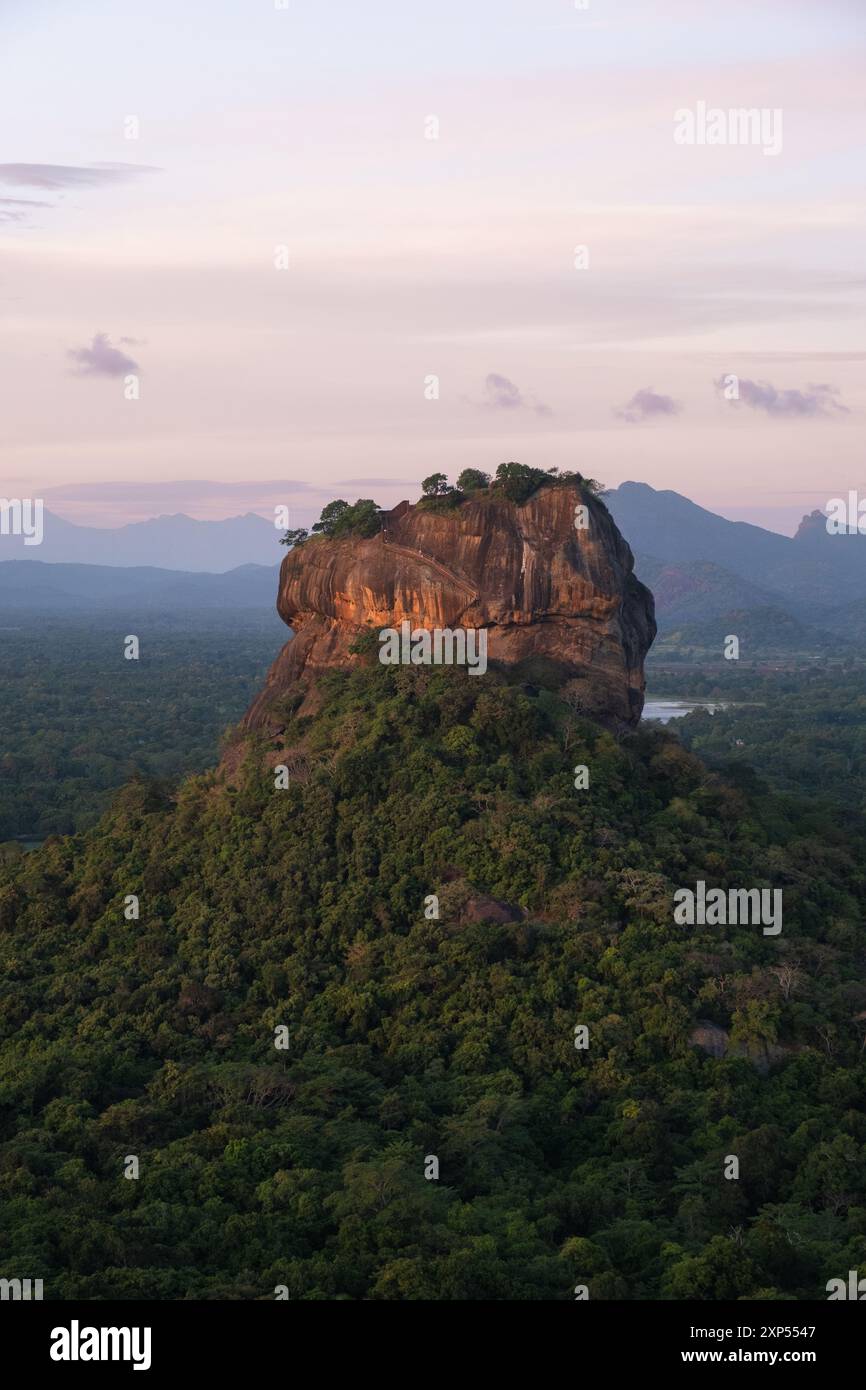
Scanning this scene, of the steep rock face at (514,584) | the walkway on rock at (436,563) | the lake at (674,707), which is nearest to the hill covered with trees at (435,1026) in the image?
the steep rock face at (514,584)

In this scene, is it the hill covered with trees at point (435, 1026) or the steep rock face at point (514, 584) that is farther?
the steep rock face at point (514, 584)

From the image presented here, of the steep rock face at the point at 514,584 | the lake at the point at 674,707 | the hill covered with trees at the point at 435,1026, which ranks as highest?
the steep rock face at the point at 514,584

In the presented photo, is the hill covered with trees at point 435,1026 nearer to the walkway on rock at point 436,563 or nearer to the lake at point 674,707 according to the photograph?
the walkway on rock at point 436,563

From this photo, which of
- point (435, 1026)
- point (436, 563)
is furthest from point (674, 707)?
point (435, 1026)

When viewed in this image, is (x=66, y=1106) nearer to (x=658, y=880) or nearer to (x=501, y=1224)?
(x=501, y=1224)

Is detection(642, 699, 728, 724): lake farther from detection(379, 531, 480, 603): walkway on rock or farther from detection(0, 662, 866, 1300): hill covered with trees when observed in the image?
detection(0, 662, 866, 1300): hill covered with trees

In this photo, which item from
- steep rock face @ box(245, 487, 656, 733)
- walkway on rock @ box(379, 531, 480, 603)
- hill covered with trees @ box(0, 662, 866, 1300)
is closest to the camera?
hill covered with trees @ box(0, 662, 866, 1300)

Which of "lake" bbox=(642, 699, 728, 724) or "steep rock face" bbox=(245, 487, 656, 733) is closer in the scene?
"steep rock face" bbox=(245, 487, 656, 733)

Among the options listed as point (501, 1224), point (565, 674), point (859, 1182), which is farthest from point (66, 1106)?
point (565, 674)

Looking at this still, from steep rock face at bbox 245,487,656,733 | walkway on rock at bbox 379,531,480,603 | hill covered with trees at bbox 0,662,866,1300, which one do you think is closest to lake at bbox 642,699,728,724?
steep rock face at bbox 245,487,656,733
